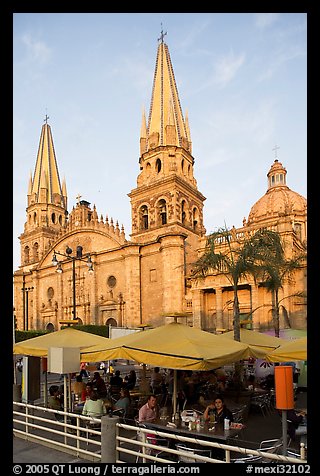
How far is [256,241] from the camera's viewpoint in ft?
56.6

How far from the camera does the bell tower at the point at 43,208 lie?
53750 millimetres

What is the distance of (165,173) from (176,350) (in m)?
32.5

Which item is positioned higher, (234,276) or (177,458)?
(234,276)

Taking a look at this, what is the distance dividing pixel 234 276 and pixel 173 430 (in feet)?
32.8

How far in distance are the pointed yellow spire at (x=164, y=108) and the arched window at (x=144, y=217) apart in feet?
21.1

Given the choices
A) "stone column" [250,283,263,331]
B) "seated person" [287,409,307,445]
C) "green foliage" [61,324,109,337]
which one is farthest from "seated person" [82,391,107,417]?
"green foliage" [61,324,109,337]

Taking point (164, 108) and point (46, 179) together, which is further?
point (46, 179)

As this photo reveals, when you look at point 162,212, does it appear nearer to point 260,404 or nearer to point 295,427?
point 260,404

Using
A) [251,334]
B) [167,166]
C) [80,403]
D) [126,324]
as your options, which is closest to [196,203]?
[167,166]

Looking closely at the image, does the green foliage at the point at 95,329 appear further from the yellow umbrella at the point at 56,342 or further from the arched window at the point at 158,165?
the yellow umbrella at the point at 56,342

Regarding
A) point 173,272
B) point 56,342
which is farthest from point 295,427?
point 173,272

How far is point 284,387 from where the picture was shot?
19.6 feet
